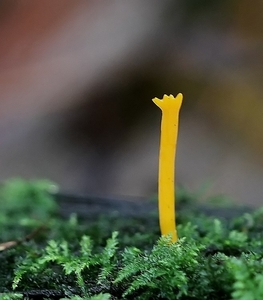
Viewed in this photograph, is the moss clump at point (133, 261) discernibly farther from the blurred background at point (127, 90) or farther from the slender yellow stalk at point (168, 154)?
the blurred background at point (127, 90)

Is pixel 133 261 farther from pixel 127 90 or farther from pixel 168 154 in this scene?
pixel 127 90

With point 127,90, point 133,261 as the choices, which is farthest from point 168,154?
point 127,90

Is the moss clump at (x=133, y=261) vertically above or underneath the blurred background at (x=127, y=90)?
underneath

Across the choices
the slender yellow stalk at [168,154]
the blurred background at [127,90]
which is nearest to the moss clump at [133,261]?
the slender yellow stalk at [168,154]

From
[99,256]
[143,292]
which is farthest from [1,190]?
[143,292]

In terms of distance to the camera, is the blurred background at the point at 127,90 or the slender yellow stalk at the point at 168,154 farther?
the blurred background at the point at 127,90

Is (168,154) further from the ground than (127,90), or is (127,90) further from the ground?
(127,90)

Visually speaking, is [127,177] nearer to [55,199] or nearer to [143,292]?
[55,199]
